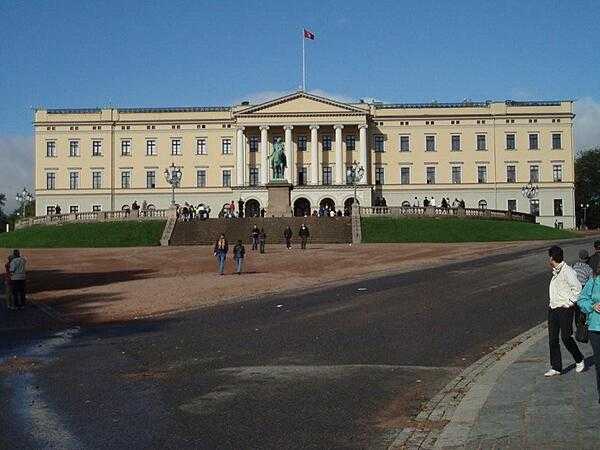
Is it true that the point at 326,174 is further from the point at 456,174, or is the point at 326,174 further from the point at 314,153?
the point at 456,174

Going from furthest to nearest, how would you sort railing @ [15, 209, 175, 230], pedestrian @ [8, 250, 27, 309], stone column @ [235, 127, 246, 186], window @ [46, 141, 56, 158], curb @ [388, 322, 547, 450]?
1. window @ [46, 141, 56, 158]
2. stone column @ [235, 127, 246, 186]
3. railing @ [15, 209, 175, 230]
4. pedestrian @ [8, 250, 27, 309]
5. curb @ [388, 322, 547, 450]

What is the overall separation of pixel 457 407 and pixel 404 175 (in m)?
101

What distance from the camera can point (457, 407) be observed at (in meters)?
10.4

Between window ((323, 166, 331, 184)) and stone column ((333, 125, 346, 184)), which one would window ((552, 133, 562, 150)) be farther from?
window ((323, 166, 331, 184))

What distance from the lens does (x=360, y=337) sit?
17.0 meters

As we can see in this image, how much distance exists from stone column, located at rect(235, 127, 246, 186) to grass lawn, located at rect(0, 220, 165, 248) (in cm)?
3355

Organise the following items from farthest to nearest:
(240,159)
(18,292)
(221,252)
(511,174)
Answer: (511,174)
(240,159)
(221,252)
(18,292)

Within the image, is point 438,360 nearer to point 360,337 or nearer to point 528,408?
point 360,337

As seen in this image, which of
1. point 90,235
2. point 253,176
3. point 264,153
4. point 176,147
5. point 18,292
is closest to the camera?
point 18,292

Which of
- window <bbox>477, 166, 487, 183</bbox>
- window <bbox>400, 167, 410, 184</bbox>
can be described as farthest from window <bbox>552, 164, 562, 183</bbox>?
window <bbox>400, 167, 410, 184</bbox>

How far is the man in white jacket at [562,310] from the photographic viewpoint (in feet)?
38.8

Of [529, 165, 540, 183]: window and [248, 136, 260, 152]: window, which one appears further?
[529, 165, 540, 183]: window

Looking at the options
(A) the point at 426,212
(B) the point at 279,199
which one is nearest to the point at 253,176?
(B) the point at 279,199

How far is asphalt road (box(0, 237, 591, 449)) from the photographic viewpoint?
959 cm
